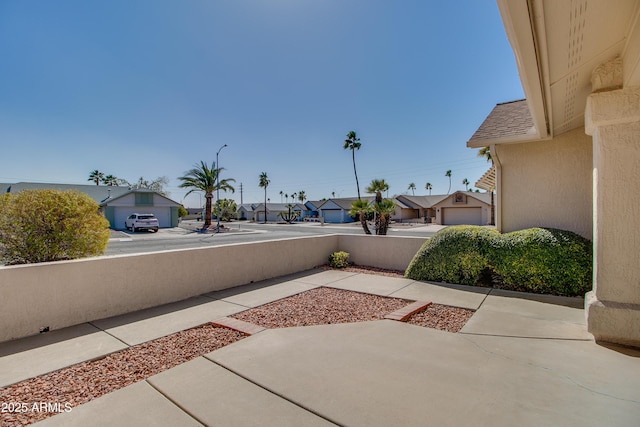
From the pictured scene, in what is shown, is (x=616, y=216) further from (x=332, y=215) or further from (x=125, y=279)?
(x=332, y=215)

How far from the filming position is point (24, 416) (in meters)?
2.46

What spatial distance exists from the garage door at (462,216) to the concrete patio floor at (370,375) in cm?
3545

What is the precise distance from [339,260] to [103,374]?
6.78 metres

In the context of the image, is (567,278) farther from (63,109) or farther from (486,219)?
(486,219)

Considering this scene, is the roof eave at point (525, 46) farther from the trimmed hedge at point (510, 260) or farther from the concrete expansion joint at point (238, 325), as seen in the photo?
the concrete expansion joint at point (238, 325)

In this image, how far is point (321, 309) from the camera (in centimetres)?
538

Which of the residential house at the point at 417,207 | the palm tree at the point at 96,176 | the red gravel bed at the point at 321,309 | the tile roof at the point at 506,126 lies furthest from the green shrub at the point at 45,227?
the palm tree at the point at 96,176

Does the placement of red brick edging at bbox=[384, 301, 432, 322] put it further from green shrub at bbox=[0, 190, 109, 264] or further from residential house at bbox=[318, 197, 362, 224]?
residential house at bbox=[318, 197, 362, 224]

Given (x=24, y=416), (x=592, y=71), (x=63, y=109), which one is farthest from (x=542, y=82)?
(x=63, y=109)

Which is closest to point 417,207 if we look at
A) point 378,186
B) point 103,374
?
point 378,186

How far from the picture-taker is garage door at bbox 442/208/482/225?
36906 mm

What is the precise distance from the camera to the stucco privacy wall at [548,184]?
6.39 metres

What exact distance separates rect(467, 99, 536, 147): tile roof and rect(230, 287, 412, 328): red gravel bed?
454 centimetres

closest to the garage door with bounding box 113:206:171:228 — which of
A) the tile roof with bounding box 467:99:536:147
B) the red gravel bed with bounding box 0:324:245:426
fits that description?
the red gravel bed with bounding box 0:324:245:426
